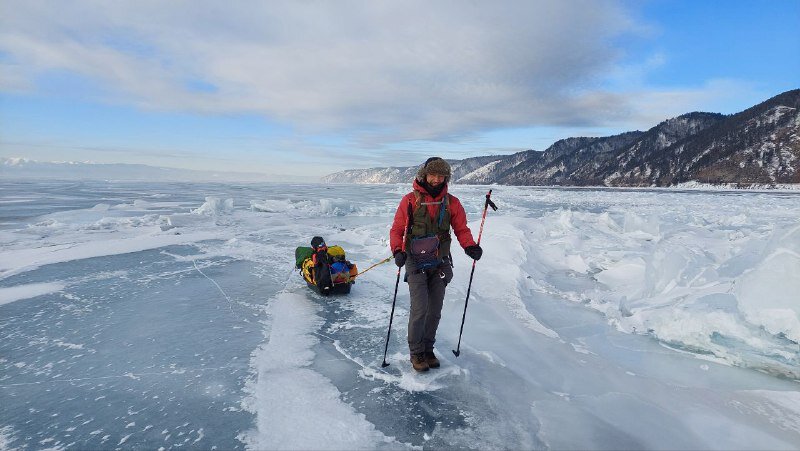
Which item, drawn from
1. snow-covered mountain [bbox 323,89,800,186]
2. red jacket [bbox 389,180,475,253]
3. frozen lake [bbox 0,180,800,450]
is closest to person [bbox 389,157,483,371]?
red jacket [bbox 389,180,475,253]

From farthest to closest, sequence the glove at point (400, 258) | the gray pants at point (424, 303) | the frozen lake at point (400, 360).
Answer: the gray pants at point (424, 303), the glove at point (400, 258), the frozen lake at point (400, 360)

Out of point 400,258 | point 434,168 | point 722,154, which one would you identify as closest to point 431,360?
point 400,258

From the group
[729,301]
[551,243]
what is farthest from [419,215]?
[551,243]

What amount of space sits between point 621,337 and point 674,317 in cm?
69

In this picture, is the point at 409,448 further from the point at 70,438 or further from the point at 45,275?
the point at 45,275

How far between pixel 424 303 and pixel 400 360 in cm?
81

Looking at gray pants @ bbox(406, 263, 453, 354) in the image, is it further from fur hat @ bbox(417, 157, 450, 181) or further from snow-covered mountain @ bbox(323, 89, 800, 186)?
snow-covered mountain @ bbox(323, 89, 800, 186)

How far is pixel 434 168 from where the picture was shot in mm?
3699

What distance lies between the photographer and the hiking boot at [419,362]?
392 cm

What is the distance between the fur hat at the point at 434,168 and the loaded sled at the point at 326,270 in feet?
10.9

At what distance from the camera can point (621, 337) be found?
5.01 meters

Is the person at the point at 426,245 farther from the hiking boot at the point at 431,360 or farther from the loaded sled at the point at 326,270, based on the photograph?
the loaded sled at the point at 326,270

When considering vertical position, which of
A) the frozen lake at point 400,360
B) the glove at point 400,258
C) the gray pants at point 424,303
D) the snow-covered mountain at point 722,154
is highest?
the snow-covered mountain at point 722,154

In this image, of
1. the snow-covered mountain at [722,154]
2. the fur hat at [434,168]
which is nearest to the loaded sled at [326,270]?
the fur hat at [434,168]
